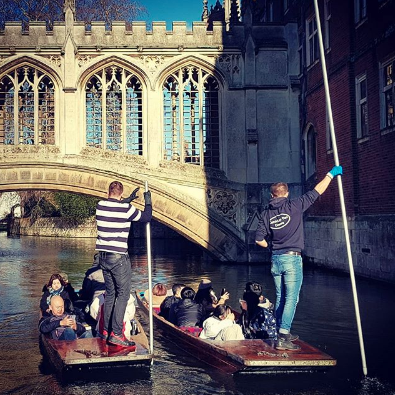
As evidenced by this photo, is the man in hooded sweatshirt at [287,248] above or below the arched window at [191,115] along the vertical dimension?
below

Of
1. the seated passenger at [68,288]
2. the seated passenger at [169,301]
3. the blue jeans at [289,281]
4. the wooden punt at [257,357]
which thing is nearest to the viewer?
the wooden punt at [257,357]

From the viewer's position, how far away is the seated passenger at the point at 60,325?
6539 millimetres

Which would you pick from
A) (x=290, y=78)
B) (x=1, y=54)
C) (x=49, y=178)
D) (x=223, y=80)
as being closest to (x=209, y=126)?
(x=223, y=80)

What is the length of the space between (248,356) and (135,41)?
526 inches

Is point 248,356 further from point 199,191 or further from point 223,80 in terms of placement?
point 223,80

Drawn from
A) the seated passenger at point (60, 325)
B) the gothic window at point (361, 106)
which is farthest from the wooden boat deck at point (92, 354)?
the gothic window at point (361, 106)

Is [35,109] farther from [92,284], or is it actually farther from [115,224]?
[115,224]

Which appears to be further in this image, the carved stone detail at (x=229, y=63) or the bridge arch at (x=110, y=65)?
the carved stone detail at (x=229, y=63)

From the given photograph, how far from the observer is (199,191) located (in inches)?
679

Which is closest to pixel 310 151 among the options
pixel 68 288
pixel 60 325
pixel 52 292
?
pixel 68 288

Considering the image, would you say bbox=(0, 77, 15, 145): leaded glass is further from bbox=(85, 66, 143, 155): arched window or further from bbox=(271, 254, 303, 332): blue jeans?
bbox=(271, 254, 303, 332): blue jeans

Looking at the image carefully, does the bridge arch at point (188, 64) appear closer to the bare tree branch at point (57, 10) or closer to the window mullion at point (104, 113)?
the window mullion at point (104, 113)

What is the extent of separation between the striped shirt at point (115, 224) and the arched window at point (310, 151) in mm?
11620

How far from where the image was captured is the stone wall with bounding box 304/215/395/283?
11516mm
